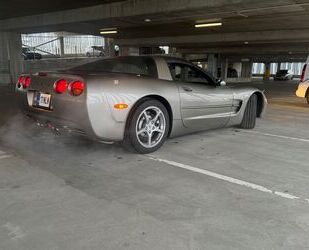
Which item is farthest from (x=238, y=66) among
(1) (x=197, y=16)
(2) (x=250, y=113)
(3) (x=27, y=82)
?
(3) (x=27, y=82)

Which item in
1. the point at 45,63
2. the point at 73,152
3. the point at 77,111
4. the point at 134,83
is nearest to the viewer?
the point at 77,111

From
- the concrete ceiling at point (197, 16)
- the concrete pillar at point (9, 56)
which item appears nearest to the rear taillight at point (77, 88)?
the concrete ceiling at point (197, 16)

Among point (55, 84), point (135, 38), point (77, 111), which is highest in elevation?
point (135, 38)

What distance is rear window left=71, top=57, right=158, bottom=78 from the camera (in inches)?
192

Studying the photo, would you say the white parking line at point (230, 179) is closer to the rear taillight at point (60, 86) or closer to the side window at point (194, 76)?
the rear taillight at point (60, 86)

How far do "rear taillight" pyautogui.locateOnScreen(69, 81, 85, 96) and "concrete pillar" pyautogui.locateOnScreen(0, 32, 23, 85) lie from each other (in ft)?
62.4

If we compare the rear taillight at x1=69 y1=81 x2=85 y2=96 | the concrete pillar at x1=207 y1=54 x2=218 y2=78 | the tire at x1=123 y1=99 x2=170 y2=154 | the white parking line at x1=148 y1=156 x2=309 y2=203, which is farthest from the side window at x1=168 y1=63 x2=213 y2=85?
the concrete pillar at x1=207 y1=54 x2=218 y2=78

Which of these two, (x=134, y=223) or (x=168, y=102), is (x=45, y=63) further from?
(x=134, y=223)

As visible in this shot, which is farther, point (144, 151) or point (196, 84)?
point (196, 84)

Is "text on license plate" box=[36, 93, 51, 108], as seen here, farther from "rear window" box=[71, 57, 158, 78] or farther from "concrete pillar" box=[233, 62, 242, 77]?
"concrete pillar" box=[233, 62, 242, 77]

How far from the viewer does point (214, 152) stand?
4797mm

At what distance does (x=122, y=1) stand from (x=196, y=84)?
8.22 meters

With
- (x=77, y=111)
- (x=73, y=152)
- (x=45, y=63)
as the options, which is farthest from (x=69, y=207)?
(x=45, y=63)

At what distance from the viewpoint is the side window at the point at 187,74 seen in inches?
201
